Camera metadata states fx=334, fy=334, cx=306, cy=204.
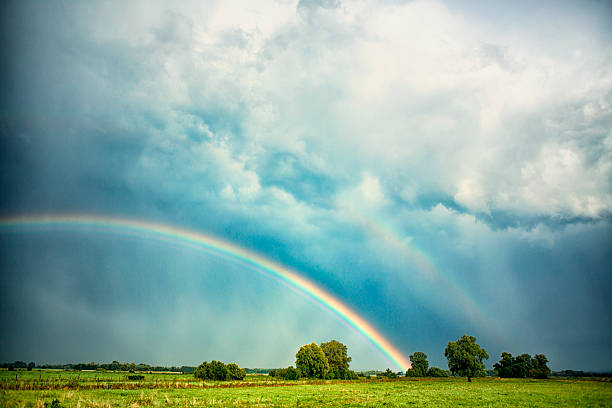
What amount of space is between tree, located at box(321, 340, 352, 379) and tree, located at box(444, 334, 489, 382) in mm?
40281

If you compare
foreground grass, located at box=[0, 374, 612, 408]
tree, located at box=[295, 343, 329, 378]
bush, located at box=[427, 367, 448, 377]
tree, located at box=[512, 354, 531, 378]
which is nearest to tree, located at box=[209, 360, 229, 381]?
tree, located at box=[295, 343, 329, 378]

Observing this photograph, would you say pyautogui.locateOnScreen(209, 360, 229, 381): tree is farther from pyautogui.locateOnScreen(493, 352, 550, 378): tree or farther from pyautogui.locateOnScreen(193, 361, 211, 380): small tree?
pyautogui.locateOnScreen(493, 352, 550, 378): tree

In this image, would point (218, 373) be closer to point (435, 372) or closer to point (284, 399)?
point (284, 399)

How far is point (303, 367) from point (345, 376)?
30.4m

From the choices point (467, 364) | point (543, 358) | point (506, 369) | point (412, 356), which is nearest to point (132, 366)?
point (412, 356)

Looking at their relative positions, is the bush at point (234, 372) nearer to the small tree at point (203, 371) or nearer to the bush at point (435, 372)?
the small tree at point (203, 371)

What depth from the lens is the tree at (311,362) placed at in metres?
95.8

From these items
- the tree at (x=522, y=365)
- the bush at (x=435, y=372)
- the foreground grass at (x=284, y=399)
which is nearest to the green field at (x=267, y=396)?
the foreground grass at (x=284, y=399)

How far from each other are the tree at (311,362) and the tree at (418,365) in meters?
77.0

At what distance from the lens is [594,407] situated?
31000 mm

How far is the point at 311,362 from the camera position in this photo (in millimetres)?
96000

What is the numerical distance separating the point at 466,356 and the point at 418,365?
2946 inches

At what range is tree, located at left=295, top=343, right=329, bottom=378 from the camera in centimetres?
9581

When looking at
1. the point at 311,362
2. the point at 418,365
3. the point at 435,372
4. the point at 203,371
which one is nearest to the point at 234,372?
the point at 203,371
